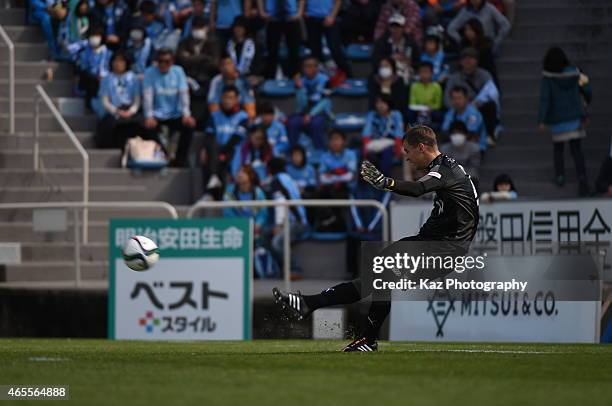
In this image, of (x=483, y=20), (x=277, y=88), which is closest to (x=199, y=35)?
(x=277, y=88)

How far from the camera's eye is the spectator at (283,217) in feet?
63.8

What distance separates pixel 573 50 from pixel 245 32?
17.5ft

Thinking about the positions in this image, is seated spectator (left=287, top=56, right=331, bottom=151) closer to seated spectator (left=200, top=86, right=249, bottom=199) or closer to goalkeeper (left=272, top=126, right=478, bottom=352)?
seated spectator (left=200, top=86, right=249, bottom=199)

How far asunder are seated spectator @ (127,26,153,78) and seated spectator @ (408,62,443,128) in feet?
15.4

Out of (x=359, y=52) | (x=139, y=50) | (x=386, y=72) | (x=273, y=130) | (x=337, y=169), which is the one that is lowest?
(x=337, y=169)

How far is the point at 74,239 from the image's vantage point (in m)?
20.0

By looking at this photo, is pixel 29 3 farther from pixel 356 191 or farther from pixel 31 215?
pixel 356 191

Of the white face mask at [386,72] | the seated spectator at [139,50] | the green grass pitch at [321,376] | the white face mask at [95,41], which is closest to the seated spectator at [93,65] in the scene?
the white face mask at [95,41]

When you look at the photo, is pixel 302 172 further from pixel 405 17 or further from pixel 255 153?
pixel 405 17

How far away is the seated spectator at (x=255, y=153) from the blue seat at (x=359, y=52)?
2475mm

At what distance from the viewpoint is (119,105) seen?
2342 cm

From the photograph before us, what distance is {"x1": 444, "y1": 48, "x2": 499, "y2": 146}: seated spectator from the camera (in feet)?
71.5

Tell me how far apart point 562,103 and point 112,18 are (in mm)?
8024

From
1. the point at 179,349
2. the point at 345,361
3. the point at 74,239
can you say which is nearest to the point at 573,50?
the point at 74,239
